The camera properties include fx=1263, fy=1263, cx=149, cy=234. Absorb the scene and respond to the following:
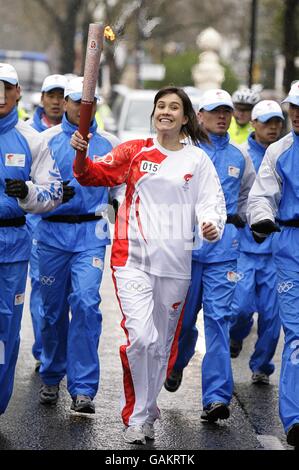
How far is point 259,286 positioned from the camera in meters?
9.64

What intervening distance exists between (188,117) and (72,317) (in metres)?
1.52

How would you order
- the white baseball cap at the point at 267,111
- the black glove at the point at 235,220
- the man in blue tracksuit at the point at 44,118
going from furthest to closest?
the white baseball cap at the point at 267,111 → the man in blue tracksuit at the point at 44,118 → the black glove at the point at 235,220

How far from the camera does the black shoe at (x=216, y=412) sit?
306 inches

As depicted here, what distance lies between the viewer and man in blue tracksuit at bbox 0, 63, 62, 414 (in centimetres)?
728

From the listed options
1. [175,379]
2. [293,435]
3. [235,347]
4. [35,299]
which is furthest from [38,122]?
[293,435]

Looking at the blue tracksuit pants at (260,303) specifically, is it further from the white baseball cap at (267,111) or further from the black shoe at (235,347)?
the white baseball cap at (267,111)

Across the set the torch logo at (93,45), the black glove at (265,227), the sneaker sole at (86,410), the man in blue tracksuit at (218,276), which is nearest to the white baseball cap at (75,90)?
the man in blue tracksuit at (218,276)

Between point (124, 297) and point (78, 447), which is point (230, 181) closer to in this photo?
point (124, 297)

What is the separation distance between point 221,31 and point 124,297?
51.6 m

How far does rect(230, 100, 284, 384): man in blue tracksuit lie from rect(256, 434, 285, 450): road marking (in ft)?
5.64

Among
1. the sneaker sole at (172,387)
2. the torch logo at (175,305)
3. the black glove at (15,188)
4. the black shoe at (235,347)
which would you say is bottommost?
the sneaker sole at (172,387)

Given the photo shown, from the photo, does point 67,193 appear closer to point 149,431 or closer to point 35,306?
point 149,431

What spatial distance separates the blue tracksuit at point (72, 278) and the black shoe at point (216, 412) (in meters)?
0.73

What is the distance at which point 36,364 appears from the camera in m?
9.53
